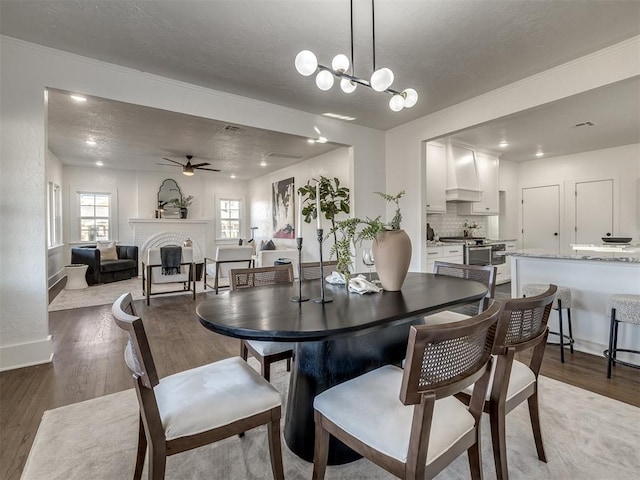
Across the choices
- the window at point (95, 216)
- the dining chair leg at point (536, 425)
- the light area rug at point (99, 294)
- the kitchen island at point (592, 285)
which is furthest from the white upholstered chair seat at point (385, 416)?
Result: the window at point (95, 216)

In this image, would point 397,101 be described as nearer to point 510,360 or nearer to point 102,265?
point 510,360

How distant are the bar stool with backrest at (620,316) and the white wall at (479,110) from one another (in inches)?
74.3

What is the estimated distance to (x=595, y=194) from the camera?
21.1 ft

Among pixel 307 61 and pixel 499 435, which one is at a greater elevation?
pixel 307 61

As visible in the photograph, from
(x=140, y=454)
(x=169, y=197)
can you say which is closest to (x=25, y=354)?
(x=140, y=454)

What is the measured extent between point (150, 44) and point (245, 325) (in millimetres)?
2727

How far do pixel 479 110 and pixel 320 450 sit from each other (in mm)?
3954

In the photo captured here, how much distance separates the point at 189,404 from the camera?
3.87 feet

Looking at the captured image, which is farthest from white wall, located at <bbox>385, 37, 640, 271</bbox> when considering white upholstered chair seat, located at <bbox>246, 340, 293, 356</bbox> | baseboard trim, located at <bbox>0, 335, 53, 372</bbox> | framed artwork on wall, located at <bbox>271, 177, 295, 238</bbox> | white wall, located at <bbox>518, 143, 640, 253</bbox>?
baseboard trim, located at <bbox>0, 335, 53, 372</bbox>

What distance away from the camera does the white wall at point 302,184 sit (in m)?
5.79

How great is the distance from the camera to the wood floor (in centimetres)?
189

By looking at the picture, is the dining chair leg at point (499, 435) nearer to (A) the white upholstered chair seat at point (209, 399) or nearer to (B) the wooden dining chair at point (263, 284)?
(A) the white upholstered chair seat at point (209, 399)

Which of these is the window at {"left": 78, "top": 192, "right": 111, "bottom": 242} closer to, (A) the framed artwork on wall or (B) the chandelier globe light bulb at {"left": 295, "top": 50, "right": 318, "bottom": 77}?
(A) the framed artwork on wall

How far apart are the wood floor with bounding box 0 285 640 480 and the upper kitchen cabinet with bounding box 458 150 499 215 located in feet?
12.5
